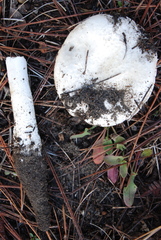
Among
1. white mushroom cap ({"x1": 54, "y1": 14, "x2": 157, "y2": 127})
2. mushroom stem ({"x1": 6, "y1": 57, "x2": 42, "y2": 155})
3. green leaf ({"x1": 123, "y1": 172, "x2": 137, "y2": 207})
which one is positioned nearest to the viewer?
white mushroom cap ({"x1": 54, "y1": 14, "x2": 157, "y2": 127})

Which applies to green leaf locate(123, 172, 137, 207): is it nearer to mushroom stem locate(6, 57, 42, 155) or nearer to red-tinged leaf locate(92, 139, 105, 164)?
red-tinged leaf locate(92, 139, 105, 164)

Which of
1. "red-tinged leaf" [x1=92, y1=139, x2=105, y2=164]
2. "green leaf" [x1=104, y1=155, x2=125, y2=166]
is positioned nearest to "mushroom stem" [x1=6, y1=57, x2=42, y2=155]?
"red-tinged leaf" [x1=92, y1=139, x2=105, y2=164]

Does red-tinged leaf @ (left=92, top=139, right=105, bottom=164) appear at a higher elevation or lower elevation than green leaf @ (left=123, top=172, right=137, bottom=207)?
higher

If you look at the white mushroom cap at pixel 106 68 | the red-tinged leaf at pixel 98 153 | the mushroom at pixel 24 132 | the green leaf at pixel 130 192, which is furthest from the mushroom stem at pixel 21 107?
the green leaf at pixel 130 192

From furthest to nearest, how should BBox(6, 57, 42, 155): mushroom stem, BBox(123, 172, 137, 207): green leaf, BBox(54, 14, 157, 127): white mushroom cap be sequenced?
BBox(123, 172, 137, 207): green leaf < BBox(6, 57, 42, 155): mushroom stem < BBox(54, 14, 157, 127): white mushroom cap

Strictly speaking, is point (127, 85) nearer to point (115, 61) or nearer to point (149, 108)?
point (115, 61)

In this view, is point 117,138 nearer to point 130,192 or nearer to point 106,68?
point 130,192

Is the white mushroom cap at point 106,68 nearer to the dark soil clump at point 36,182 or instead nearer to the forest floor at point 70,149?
the forest floor at point 70,149
